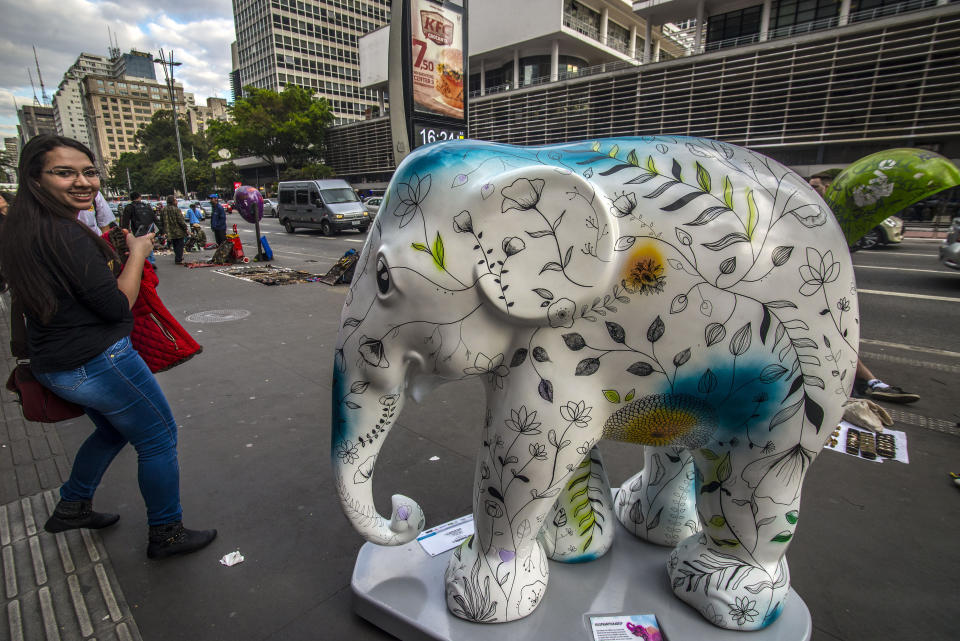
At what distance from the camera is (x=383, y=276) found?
123cm

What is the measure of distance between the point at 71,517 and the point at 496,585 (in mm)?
1972

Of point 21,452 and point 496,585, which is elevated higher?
point 496,585

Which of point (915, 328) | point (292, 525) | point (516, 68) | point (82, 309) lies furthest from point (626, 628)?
point (516, 68)

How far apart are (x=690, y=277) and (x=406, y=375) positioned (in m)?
0.76

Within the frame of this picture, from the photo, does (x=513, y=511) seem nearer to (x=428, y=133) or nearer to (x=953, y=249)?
(x=428, y=133)

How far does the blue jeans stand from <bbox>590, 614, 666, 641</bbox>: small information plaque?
1.77m

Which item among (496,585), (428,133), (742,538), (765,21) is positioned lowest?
(496,585)

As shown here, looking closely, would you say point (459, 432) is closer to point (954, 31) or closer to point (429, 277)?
point (429, 277)

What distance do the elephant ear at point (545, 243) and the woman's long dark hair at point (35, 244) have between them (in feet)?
4.84

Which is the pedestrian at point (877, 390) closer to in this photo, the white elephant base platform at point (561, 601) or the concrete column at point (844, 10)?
the white elephant base platform at point (561, 601)

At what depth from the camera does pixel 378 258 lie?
124cm

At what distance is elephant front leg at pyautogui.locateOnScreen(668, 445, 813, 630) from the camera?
4.52 ft

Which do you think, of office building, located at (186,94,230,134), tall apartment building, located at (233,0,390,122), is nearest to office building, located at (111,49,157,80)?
office building, located at (186,94,230,134)

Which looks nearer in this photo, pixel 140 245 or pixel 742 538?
pixel 742 538
